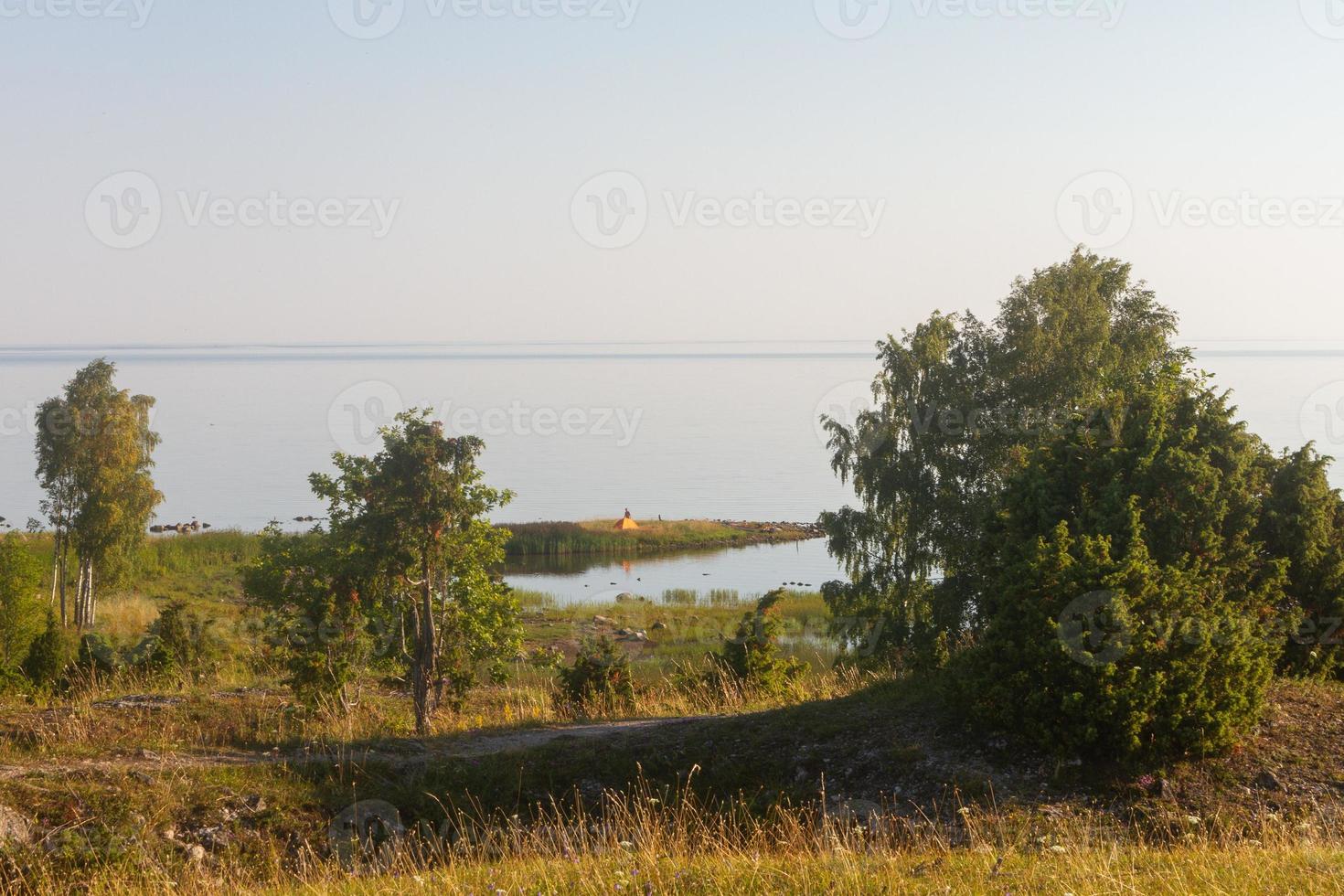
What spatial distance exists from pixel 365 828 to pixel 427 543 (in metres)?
4.69

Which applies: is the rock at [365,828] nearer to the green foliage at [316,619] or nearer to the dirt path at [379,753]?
the dirt path at [379,753]

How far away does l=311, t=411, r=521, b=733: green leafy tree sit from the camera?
15.1 meters

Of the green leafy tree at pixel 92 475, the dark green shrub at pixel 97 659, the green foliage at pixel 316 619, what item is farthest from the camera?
the green leafy tree at pixel 92 475

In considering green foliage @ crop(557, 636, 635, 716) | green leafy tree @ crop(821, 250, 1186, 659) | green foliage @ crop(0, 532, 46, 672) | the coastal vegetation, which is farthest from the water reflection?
green foliage @ crop(557, 636, 635, 716)

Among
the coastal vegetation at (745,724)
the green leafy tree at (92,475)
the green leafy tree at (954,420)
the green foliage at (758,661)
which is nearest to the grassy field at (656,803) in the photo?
the coastal vegetation at (745,724)

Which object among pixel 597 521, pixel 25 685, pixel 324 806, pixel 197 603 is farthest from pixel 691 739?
pixel 597 521

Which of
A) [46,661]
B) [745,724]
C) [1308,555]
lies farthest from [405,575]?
[1308,555]

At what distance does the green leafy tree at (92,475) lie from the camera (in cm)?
3756

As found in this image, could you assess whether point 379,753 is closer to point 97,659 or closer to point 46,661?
point 46,661

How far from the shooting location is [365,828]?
11.4 meters

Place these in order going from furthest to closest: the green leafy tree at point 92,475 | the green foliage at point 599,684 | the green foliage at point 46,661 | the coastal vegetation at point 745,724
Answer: the green leafy tree at point 92,475, the green foliage at point 46,661, the green foliage at point 599,684, the coastal vegetation at point 745,724

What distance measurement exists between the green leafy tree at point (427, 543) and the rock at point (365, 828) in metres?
3.61

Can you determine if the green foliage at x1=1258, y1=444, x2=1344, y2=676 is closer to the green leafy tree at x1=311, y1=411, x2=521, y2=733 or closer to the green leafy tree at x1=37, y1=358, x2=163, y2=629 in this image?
the green leafy tree at x1=311, y1=411, x2=521, y2=733

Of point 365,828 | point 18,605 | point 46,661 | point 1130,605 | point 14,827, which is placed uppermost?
point 1130,605
